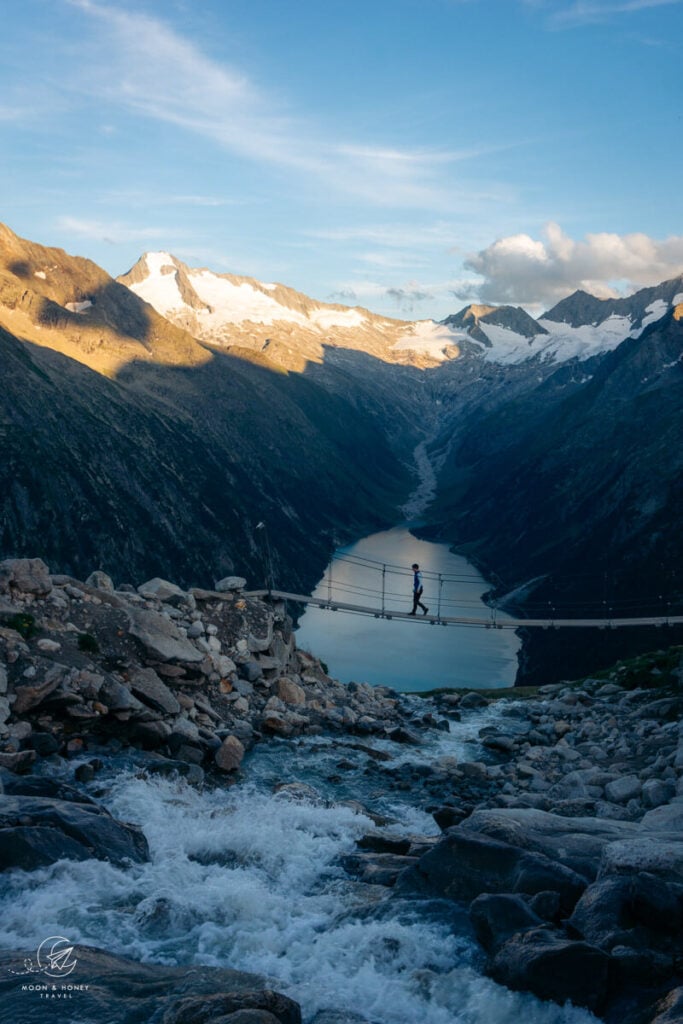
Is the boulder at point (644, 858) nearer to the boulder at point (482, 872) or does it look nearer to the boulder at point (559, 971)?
the boulder at point (482, 872)

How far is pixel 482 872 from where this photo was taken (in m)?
12.5

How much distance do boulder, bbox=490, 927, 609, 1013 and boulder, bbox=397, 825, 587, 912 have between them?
167 cm

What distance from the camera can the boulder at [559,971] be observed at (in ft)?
30.7

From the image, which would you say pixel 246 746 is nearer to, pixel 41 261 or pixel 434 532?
pixel 434 532

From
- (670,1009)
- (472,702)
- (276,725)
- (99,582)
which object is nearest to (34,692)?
(99,582)

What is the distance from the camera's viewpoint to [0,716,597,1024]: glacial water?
10.1 meters

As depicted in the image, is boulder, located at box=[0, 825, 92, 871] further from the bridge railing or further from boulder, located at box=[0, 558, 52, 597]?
the bridge railing

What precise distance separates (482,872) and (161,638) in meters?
13.5

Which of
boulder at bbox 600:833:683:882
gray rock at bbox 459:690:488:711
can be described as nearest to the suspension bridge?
gray rock at bbox 459:690:488:711

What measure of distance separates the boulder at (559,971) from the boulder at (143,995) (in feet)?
9.07

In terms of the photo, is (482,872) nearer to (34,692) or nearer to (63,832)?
(63,832)

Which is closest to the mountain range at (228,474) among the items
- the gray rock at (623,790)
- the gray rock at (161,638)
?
the gray rock at (161,638)

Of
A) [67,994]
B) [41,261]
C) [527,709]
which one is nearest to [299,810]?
[67,994]

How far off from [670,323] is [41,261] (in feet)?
455
